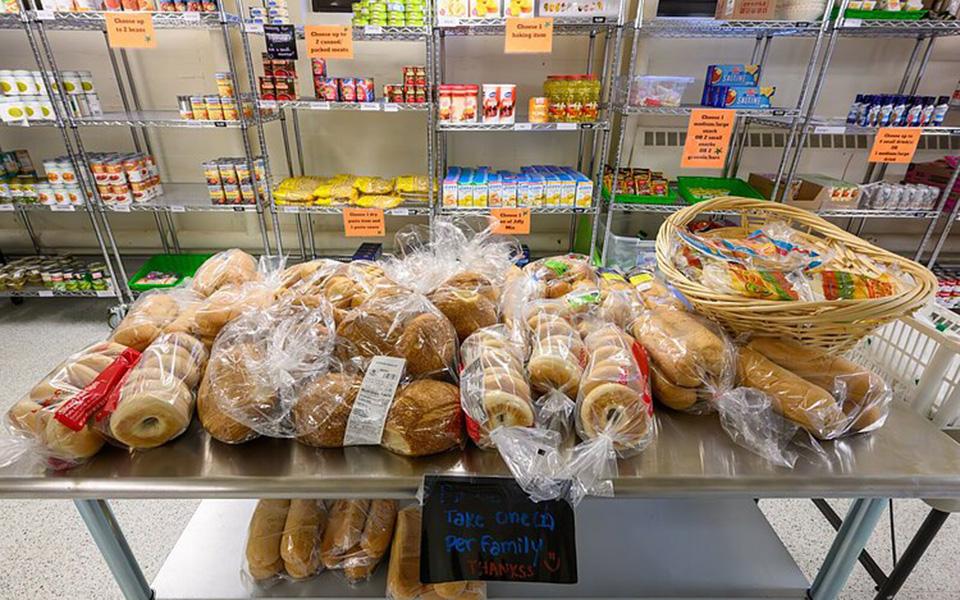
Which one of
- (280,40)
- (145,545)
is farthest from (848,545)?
(280,40)

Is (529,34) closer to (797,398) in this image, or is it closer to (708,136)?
(708,136)

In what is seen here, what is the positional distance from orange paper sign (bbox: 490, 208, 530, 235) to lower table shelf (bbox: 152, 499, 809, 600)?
64.6 inches

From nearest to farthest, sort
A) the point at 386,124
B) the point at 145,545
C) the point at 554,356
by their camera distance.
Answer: the point at 554,356 → the point at 145,545 → the point at 386,124

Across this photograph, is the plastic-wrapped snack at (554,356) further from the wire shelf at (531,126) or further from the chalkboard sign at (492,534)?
the wire shelf at (531,126)

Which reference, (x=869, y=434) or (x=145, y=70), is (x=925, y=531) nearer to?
(x=869, y=434)

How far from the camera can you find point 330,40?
2.22 meters

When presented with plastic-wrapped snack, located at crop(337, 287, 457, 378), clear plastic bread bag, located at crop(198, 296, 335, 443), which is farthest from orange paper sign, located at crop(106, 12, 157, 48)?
plastic-wrapped snack, located at crop(337, 287, 457, 378)

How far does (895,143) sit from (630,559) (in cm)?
255

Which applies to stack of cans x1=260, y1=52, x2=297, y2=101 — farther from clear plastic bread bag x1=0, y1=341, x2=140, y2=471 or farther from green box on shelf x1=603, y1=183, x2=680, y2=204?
clear plastic bread bag x1=0, y1=341, x2=140, y2=471

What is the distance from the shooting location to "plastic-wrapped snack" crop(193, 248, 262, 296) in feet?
3.40

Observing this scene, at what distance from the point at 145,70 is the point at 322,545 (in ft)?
10.3

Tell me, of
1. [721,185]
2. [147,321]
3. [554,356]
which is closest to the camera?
[554,356]

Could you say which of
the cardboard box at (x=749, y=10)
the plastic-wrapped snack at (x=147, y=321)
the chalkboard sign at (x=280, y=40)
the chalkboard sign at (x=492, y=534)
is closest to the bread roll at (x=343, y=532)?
the chalkboard sign at (x=492, y=534)

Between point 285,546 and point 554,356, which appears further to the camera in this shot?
point 285,546
